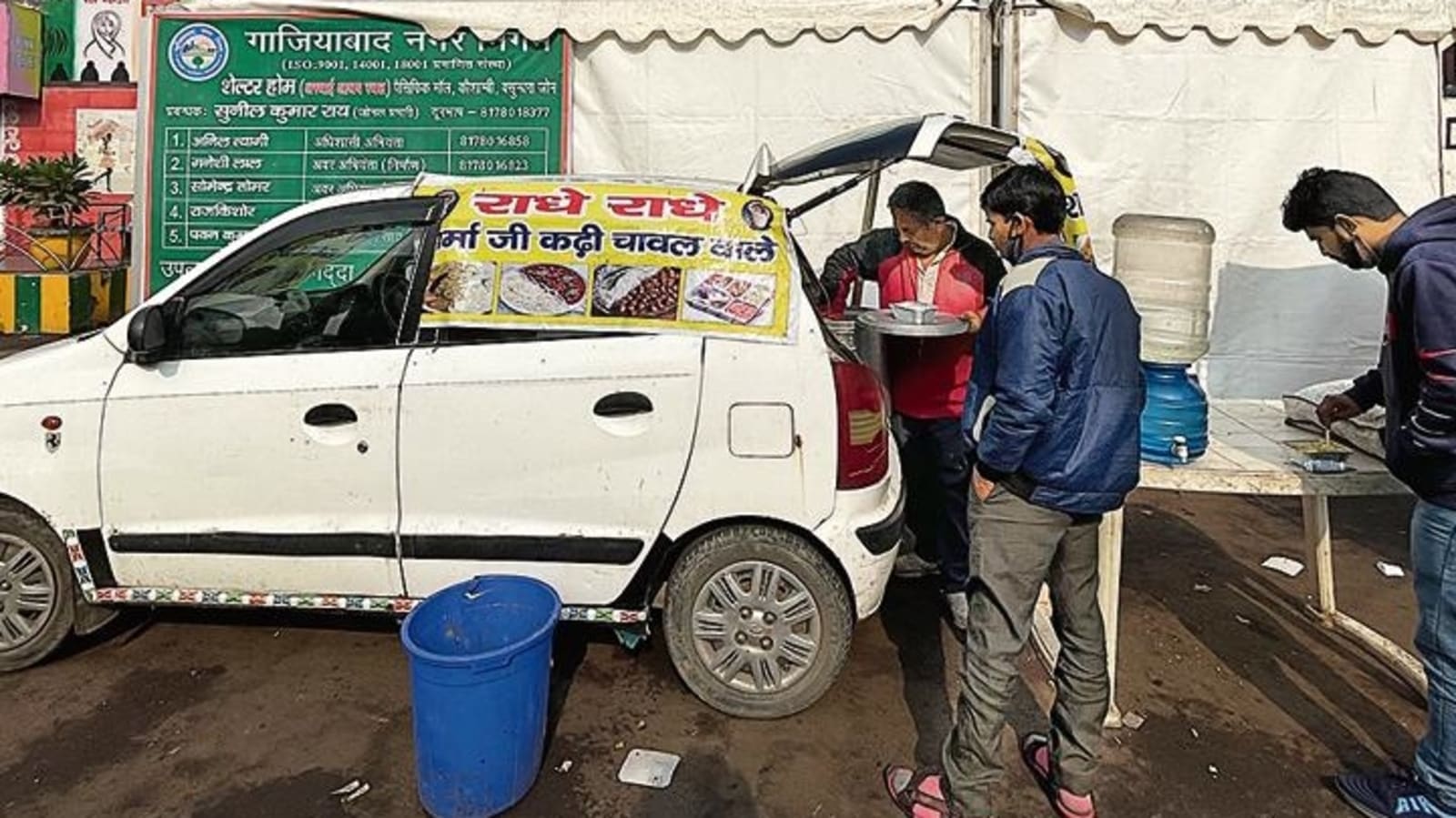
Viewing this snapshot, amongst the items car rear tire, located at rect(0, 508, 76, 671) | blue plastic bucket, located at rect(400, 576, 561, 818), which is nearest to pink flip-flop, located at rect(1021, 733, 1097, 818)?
blue plastic bucket, located at rect(400, 576, 561, 818)

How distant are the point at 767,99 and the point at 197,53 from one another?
368 centimetres

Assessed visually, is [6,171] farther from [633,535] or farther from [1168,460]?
[1168,460]

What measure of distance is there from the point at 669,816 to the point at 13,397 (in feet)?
8.50

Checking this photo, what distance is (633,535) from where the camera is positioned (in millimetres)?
3164

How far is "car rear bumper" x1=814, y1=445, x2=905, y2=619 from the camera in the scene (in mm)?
3115

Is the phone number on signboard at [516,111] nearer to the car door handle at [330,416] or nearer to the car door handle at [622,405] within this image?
the car door handle at [330,416]

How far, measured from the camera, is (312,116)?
6.29 m

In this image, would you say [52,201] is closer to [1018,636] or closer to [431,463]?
[431,463]


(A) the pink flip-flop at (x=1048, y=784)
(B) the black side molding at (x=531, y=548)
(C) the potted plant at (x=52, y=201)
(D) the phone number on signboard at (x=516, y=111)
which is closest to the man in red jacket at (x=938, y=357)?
(A) the pink flip-flop at (x=1048, y=784)

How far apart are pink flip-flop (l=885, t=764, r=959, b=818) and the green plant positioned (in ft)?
40.9

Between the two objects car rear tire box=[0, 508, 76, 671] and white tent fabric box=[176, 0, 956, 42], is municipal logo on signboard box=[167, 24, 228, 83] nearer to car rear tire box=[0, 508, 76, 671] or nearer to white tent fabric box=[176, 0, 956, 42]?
white tent fabric box=[176, 0, 956, 42]

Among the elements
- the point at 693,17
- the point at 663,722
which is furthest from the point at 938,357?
the point at 693,17

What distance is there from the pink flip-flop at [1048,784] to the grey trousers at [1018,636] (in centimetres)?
4

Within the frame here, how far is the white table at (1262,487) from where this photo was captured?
126 inches
